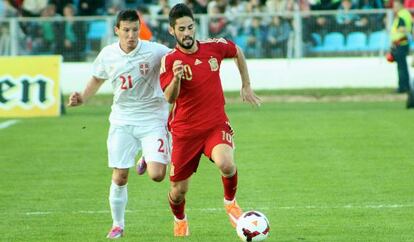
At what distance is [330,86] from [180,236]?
19.8 m

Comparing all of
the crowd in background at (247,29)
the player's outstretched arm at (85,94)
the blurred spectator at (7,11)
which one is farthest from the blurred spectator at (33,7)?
the player's outstretched arm at (85,94)

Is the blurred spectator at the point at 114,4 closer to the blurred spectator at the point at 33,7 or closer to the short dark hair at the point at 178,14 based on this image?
the blurred spectator at the point at 33,7

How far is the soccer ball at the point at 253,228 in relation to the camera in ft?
35.7

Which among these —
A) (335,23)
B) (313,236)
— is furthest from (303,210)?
(335,23)

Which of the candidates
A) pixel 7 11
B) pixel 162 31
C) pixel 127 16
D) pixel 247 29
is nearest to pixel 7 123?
pixel 162 31

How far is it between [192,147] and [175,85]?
0.75 meters

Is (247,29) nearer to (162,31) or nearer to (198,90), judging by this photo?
(162,31)

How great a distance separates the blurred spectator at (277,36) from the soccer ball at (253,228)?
65.0 feet

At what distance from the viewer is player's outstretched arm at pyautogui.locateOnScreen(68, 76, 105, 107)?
11.9m

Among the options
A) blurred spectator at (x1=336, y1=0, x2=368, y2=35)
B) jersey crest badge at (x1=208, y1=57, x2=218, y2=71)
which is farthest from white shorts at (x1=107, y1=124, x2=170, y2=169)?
blurred spectator at (x1=336, y1=0, x2=368, y2=35)

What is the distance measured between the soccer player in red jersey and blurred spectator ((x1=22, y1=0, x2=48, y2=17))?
20.7 meters

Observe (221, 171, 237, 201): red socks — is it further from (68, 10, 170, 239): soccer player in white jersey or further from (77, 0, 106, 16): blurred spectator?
(77, 0, 106, 16): blurred spectator

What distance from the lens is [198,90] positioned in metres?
11.4

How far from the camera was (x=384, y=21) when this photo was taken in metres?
30.4
